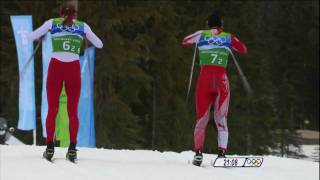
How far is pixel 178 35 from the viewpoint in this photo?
27688mm

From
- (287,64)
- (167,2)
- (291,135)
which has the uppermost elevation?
(167,2)

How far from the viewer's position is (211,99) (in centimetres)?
801

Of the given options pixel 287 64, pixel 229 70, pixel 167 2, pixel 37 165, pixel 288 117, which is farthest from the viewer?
pixel 287 64

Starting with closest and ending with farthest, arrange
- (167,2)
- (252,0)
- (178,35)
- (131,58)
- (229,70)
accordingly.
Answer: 1. (131,58)
2. (167,2)
3. (178,35)
4. (229,70)
5. (252,0)

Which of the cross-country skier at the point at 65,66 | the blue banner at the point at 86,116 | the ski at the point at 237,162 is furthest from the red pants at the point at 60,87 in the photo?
the blue banner at the point at 86,116

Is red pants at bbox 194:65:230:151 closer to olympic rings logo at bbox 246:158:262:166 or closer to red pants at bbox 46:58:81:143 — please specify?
olympic rings logo at bbox 246:158:262:166

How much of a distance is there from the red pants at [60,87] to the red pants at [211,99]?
5.66 feet

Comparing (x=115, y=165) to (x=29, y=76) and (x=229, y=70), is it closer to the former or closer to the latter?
(x=29, y=76)

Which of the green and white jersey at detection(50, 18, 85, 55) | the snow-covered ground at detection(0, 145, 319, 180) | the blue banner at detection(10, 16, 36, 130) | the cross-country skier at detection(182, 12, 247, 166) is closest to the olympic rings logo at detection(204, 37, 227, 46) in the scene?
the cross-country skier at detection(182, 12, 247, 166)

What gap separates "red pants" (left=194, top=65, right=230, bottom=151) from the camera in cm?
788

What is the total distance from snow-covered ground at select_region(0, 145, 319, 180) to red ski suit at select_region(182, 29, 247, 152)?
475 mm

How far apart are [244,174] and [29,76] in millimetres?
9789

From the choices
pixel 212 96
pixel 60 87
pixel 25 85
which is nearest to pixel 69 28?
pixel 60 87

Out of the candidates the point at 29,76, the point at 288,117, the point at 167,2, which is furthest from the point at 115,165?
the point at 288,117
